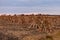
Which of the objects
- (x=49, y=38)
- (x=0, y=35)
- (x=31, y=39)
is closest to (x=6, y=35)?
(x=0, y=35)

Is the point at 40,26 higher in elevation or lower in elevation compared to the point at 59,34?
lower

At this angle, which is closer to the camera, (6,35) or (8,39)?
(8,39)

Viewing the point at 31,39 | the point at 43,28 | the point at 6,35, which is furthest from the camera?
the point at 43,28

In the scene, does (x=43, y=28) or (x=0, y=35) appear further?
(x=43, y=28)

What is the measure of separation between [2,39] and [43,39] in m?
4.53

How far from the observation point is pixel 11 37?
Result: 109ft

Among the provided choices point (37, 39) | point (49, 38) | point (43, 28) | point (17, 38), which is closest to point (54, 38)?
point (49, 38)

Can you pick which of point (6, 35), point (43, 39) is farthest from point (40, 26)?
point (43, 39)

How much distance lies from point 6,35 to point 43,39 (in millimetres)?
5563

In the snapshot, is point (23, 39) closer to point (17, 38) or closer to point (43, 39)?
point (17, 38)

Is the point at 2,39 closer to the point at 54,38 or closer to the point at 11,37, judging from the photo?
the point at 11,37

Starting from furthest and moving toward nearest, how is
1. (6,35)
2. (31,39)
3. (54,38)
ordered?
(6,35) < (31,39) < (54,38)

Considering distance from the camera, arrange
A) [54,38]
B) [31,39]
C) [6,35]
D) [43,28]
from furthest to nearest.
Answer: [43,28] < [6,35] < [31,39] < [54,38]

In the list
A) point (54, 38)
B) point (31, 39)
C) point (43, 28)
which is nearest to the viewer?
point (54, 38)
